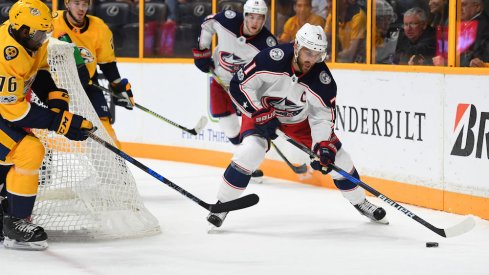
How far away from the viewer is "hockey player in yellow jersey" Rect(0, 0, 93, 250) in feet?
13.6

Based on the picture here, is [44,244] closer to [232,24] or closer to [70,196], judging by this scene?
[70,196]

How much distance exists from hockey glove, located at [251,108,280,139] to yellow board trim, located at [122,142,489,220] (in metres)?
1.21

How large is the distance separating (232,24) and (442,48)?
143cm

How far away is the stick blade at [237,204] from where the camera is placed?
4.57 meters

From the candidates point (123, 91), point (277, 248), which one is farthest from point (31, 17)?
point (123, 91)

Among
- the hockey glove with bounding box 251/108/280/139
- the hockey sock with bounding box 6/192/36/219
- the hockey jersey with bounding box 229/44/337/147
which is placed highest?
the hockey jersey with bounding box 229/44/337/147

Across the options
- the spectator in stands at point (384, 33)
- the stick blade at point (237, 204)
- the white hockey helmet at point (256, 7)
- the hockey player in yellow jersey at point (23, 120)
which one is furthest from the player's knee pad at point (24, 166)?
the spectator in stands at point (384, 33)

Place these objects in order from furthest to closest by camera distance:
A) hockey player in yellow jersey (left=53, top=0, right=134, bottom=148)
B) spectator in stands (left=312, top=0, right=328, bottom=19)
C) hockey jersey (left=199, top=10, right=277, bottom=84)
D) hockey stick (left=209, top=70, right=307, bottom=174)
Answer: spectator in stands (left=312, top=0, right=328, bottom=19) < hockey stick (left=209, top=70, right=307, bottom=174) < hockey jersey (left=199, top=10, right=277, bottom=84) < hockey player in yellow jersey (left=53, top=0, right=134, bottom=148)

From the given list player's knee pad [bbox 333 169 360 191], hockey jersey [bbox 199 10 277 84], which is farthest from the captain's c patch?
hockey jersey [bbox 199 10 277 84]

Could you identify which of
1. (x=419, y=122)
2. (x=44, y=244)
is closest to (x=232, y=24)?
(x=419, y=122)

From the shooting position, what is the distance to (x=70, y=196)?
477 cm

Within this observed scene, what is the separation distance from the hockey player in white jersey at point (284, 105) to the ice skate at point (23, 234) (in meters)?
0.88

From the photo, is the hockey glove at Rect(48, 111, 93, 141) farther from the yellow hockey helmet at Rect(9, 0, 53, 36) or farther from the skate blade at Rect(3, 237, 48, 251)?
the skate blade at Rect(3, 237, 48, 251)

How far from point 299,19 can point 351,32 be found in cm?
57
